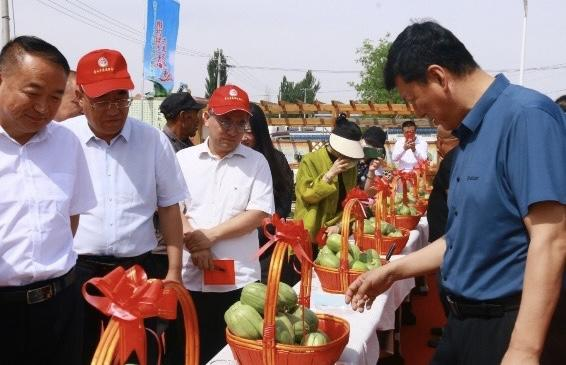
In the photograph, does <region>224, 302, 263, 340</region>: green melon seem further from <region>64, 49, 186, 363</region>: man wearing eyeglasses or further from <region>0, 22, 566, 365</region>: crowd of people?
<region>64, 49, 186, 363</region>: man wearing eyeglasses

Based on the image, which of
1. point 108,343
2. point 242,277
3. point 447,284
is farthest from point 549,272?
point 242,277

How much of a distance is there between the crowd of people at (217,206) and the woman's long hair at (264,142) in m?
0.59

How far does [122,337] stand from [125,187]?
1.15 meters

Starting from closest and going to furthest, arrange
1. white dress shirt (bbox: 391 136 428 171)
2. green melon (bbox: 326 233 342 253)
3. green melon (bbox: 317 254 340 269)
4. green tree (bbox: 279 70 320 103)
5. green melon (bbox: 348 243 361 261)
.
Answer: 1. green melon (bbox: 317 254 340 269)
2. green melon (bbox: 348 243 361 261)
3. green melon (bbox: 326 233 342 253)
4. white dress shirt (bbox: 391 136 428 171)
5. green tree (bbox: 279 70 320 103)

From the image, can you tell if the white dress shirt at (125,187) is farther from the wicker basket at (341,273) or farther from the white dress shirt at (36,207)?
the wicker basket at (341,273)

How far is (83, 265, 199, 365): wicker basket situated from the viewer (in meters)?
1.25

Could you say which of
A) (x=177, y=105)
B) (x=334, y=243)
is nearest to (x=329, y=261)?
(x=334, y=243)

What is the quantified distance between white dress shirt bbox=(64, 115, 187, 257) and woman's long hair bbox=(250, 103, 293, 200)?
1025 millimetres

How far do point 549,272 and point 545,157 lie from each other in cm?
28

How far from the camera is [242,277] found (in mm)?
2674

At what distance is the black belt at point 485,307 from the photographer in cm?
Result: 158

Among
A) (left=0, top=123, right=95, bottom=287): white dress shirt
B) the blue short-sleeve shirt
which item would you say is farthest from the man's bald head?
the blue short-sleeve shirt

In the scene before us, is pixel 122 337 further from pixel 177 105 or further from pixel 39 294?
pixel 177 105

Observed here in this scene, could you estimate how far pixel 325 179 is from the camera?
3764mm
